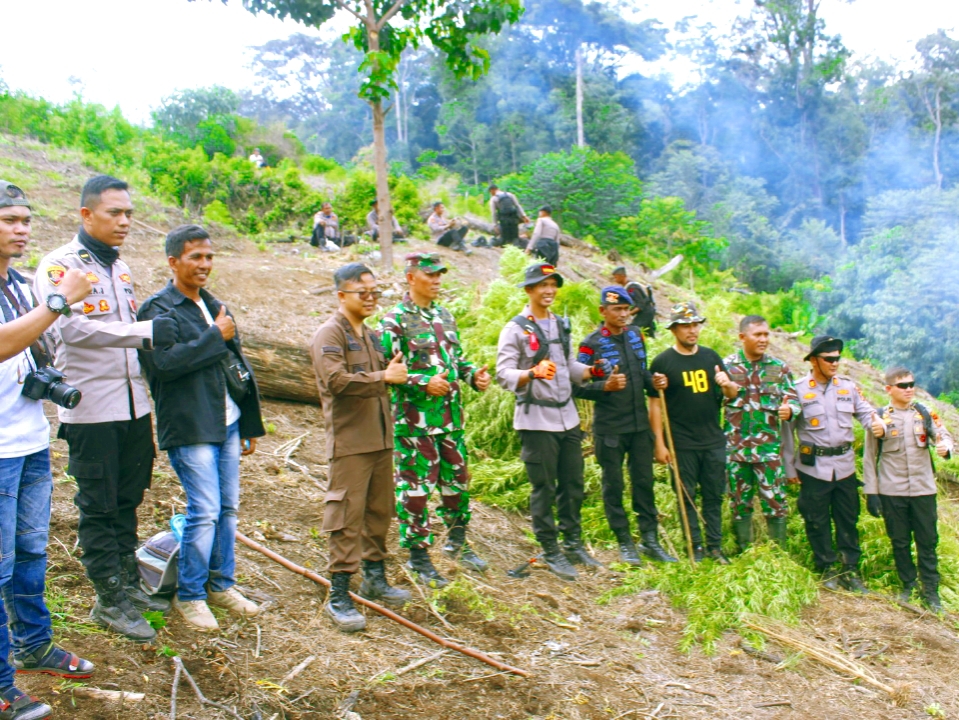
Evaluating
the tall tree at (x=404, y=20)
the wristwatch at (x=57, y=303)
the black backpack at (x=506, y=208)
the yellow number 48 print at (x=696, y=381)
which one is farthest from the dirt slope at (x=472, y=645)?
the black backpack at (x=506, y=208)

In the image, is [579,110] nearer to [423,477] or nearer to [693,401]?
[693,401]

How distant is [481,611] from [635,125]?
37790mm

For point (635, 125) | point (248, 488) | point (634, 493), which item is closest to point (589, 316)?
point (634, 493)

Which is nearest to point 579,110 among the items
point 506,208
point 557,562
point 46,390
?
point 506,208

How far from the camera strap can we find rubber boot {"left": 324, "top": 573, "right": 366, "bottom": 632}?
5.92ft

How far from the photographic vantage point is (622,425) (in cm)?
575

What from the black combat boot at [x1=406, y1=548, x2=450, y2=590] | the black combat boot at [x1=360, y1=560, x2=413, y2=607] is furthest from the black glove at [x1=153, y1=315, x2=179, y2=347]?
the black combat boot at [x1=406, y1=548, x2=450, y2=590]

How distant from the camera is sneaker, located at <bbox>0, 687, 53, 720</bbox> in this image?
299 centimetres

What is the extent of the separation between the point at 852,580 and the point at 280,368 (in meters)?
4.82

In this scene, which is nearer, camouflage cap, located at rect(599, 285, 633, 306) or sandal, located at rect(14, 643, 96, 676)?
sandal, located at rect(14, 643, 96, 676)

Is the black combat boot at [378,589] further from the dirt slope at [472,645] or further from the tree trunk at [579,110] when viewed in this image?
the tree trunk at [579,110]

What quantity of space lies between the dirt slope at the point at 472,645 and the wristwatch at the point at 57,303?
152 cm

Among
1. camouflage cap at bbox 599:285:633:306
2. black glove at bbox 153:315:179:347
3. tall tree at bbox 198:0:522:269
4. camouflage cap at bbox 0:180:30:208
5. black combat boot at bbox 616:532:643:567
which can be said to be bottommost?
black combat boot at bbox 616:532:643:567

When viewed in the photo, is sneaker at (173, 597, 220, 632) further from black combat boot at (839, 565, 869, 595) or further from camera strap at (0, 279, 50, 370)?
black combat boot at (839, 565, 869, 595)
